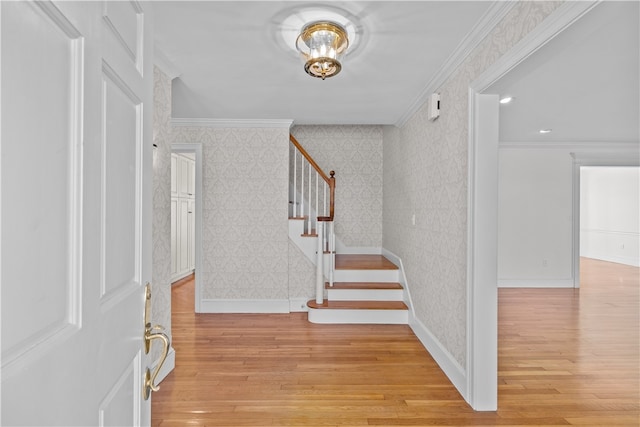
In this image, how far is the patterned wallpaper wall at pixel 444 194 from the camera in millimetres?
1979

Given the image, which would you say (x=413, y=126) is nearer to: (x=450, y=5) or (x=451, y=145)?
(x=451, y=145)

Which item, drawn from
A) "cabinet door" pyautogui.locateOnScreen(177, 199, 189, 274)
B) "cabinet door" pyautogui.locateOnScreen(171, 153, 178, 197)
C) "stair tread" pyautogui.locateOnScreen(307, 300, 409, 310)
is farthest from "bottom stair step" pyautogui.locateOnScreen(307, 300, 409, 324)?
"cabinet door" pyautogui.locateOnScreen(171, 153, 178, 197)

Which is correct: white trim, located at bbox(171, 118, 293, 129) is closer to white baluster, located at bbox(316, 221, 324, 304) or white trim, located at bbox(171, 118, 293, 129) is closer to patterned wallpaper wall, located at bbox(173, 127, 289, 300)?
patterned wallpaper wall, located at bbox(173, 127, 289, 300)

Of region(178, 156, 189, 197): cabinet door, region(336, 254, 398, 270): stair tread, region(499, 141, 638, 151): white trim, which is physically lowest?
region(336, 254, 398, 270): stair tread

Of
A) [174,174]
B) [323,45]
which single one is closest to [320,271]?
[323,45]

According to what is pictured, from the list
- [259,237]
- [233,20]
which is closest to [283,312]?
[259,237]

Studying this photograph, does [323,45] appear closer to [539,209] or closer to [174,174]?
[174,174]

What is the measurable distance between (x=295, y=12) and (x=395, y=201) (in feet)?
9.79

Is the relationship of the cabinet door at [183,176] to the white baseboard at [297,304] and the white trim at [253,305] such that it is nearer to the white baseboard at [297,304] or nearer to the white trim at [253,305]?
the white trim at [253,305]

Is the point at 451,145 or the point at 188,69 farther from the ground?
the point at 188,69

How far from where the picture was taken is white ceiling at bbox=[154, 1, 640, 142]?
187 centimetres

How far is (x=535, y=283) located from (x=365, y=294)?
134 inches

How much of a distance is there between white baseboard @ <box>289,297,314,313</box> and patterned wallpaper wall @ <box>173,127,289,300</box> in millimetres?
108

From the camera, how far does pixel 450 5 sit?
184cm
